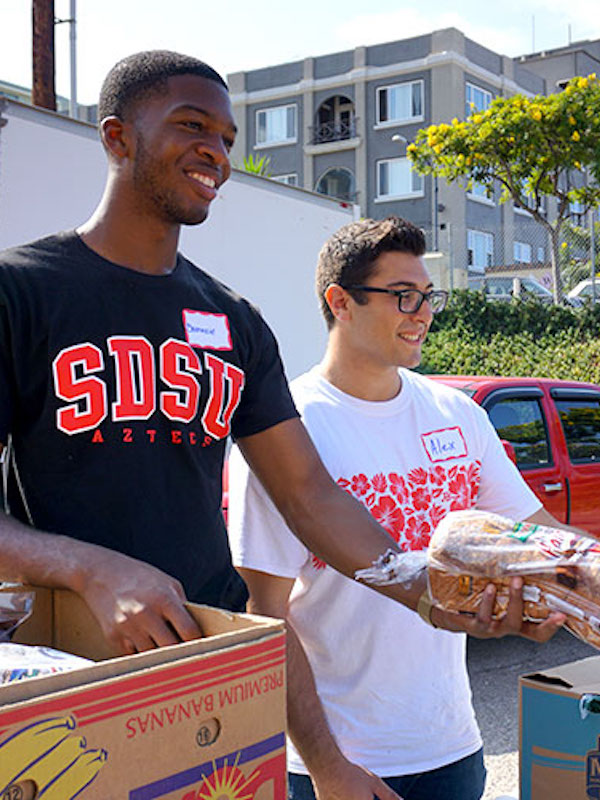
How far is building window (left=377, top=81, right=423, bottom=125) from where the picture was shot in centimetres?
3622

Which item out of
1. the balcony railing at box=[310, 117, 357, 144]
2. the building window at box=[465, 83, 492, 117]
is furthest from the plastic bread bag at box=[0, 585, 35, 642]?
the balcony railing at box=[310, 117, 357, 144]

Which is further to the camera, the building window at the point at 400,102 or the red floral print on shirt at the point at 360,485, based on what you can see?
the building window at the point at 400,102

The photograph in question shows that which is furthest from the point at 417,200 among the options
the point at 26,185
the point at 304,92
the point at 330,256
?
the point at 330,256

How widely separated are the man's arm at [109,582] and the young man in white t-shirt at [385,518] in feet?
2.25

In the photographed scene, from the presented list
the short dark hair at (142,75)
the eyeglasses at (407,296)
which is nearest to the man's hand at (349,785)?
the eyeglasses at (407,296)

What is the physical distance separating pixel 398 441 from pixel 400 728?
690 mm

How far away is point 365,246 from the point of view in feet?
8.64

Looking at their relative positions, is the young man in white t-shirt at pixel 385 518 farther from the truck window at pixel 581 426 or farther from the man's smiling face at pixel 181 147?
the truck window at pixel 581 426

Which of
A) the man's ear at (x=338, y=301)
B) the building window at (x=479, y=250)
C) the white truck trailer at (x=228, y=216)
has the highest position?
the building window at (x=479, y=250)

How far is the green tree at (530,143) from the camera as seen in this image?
60.0 ft

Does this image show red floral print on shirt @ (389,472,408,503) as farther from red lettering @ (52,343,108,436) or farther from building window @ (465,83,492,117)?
building window @ (465,83,492,117)

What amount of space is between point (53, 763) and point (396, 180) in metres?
36.8

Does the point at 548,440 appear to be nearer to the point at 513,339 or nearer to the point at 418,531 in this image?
the point at 418,531

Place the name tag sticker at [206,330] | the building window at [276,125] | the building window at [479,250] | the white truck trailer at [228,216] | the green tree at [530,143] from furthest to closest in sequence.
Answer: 1. the building window at [276,125]
2. the building window at [479,250]
3. the green tree at [530,143]
4. the white truck trailer at [228,216]
5. the name tag sticker at [206,330]
